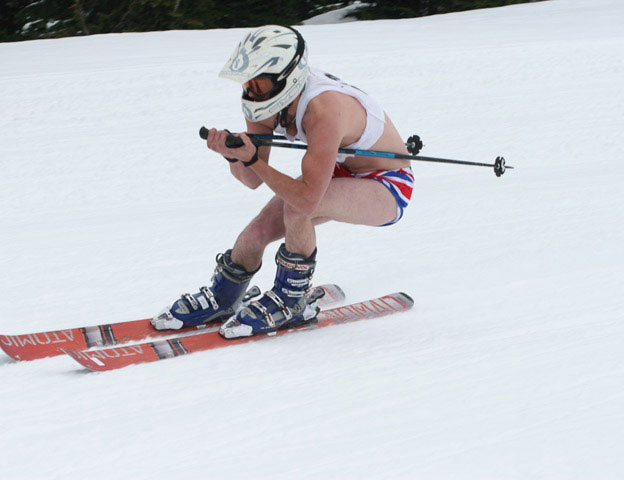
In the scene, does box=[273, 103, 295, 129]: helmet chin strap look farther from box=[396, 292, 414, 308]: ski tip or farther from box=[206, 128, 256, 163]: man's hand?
box=[396, 292, 414, 308]: ski tip

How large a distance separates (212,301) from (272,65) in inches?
40.6

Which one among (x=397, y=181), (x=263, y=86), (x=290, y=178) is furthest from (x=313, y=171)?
(x=397, y=181)

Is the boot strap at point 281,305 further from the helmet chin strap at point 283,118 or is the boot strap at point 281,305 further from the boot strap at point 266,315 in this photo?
the helmet chin strap at point 283,118

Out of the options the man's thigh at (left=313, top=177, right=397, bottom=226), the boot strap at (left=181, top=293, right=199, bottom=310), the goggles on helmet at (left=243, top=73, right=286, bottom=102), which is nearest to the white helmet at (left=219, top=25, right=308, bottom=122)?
the goggles on helmet at (left=243, top=73, right=286, bottom=102)

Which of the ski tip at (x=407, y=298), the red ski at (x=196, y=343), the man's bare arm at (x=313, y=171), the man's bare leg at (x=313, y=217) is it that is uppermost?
the man's bare arm at (x=313, y=171)

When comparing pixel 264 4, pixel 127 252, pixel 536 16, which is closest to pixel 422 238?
pixel 127 252

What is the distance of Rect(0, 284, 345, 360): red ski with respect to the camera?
9.05 feet

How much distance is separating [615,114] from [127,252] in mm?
4889

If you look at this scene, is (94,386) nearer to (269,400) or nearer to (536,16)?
(269,400)

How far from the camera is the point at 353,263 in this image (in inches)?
167

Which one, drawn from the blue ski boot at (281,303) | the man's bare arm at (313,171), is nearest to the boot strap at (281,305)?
the blue ski boot at (281,303)

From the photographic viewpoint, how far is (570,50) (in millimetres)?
7926

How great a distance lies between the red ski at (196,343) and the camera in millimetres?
2641

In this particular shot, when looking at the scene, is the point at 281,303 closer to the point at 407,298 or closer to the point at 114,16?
the point at 407,298
